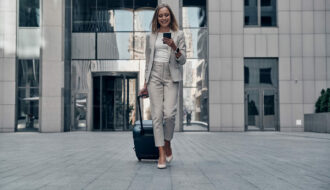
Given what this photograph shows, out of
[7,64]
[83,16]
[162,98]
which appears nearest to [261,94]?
[83,16]

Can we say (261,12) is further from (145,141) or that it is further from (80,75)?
(145,141)

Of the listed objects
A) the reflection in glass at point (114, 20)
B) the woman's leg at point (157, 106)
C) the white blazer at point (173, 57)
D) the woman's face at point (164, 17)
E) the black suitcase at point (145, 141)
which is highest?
the reflection in glass at point (114, 20)

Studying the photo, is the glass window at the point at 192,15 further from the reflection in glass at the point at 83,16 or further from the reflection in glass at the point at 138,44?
the reflection in glass at the point at 83,16

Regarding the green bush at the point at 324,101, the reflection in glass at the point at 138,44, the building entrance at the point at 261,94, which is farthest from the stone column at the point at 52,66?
the green bush at the point at 324,101

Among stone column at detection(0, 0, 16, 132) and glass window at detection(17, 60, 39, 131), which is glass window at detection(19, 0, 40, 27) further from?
glass window at detection(17, 60, 39, 131)

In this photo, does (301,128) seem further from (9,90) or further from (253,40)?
(9,90)

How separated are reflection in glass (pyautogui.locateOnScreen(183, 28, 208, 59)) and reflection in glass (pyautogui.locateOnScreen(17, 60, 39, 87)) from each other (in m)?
7.54

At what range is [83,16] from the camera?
1855cm

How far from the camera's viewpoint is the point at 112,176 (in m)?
4.07

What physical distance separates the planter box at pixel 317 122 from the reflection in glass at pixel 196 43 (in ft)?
19.1

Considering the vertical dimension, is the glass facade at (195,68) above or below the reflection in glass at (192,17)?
below

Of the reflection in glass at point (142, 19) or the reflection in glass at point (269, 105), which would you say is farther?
the reflection in glass at point (142, 19)

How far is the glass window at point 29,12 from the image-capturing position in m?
17.9

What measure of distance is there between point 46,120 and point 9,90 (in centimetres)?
226
